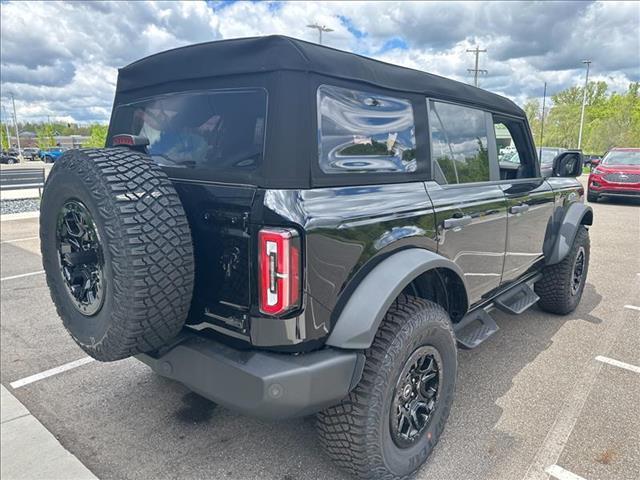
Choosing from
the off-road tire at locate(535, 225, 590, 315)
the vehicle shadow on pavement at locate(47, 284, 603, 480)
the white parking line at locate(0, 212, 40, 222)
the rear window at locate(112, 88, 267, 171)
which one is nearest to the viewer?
the rear window at locate(112, 88, 267, 171)

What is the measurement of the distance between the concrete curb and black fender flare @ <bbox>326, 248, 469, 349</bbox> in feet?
4.87

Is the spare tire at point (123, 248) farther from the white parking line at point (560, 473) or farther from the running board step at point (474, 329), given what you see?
the white parking line at point (560, 473)

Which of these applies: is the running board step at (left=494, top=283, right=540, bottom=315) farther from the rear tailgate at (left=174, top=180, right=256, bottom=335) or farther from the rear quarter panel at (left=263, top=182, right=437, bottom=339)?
the rear tailgate at (left=174, top=180, right=256, bottom=335)

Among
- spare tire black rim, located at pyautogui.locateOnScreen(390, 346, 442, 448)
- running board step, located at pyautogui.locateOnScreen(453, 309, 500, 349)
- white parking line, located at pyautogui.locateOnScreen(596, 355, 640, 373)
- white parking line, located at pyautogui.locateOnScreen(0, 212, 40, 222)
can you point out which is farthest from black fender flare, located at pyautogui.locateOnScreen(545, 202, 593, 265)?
white parking line, located at pyautogui.locateOnScreen(0, 212, 40, 222)

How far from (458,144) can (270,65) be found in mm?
1488

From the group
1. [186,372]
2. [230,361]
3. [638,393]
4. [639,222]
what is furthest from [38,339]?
[639,222]

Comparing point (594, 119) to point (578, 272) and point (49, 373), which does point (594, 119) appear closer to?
point (578, 272)

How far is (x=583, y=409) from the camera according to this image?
9.21 ft

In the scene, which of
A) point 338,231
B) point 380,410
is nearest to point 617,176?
point 380,410

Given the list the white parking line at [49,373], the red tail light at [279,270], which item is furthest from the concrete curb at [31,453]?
the red tail light at [279,270]

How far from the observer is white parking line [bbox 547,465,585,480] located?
2.21 m

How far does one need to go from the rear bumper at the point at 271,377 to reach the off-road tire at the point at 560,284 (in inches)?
121

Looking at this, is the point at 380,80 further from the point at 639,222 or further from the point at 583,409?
the point at 639,222

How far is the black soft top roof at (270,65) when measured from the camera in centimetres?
187
